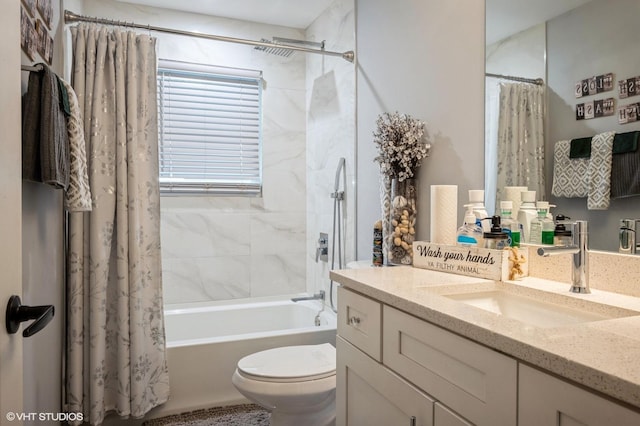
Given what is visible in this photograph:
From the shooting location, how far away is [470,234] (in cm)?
152

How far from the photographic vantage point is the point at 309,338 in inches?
101

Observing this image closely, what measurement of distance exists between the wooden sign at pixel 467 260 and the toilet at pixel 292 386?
67 centimetres

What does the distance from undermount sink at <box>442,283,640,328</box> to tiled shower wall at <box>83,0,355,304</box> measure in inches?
64.8

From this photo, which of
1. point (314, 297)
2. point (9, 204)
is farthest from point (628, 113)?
point (314, 297)

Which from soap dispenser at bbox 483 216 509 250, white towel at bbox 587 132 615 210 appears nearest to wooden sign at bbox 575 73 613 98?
white towel at bbox 587 132 615 210

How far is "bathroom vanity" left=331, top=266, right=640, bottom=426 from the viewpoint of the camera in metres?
0.68

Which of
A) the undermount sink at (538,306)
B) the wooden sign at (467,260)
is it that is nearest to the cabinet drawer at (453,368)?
the undermount sink at (538,306)

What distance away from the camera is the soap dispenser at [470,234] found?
1.50m

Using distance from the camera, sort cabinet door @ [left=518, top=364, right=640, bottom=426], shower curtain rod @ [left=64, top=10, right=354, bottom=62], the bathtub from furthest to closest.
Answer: the bathtub → shower curtain rod @ [left=64, top=10, right=354, bottom=62] → cabinet door @ [left=518, top=364, right=640, bottom=426]

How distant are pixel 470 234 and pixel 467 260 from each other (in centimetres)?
11

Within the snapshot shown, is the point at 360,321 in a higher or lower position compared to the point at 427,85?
lower

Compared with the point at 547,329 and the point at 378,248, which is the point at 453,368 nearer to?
the point at 547,329

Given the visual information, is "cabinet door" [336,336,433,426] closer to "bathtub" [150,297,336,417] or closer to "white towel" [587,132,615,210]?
"white towel" [587,132,615,210]

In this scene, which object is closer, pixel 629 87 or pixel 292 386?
pixel 629 87
